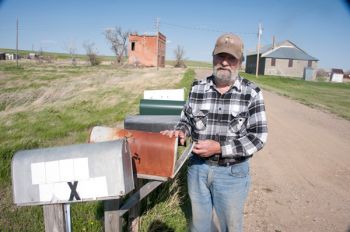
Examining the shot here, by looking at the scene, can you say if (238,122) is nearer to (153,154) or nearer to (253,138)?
(253,138)

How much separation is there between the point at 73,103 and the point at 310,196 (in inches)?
420

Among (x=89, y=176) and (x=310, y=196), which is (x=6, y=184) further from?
(x=310, y=196)

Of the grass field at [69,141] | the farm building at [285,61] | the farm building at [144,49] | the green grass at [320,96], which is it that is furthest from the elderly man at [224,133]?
the farm building at [285,61]

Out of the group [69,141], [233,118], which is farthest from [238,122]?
[69,141]

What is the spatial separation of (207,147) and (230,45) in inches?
29.0

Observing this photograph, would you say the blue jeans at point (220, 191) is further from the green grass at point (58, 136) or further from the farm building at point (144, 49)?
the farm building at point (144, 49)

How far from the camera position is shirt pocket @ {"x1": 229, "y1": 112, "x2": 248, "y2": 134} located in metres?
2.65

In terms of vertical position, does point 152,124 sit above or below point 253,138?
below

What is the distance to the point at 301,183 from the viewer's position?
19.0ft

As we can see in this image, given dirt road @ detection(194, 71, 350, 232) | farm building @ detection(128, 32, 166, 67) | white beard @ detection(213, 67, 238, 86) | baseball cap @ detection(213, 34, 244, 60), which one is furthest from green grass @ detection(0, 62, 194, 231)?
farm building @ detection(128, 32, 166, 67)

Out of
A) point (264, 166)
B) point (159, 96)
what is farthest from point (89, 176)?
point (264, 166)

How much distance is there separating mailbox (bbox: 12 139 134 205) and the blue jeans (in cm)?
97

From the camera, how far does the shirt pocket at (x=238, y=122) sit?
2648mm

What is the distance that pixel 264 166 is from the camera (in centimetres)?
672
